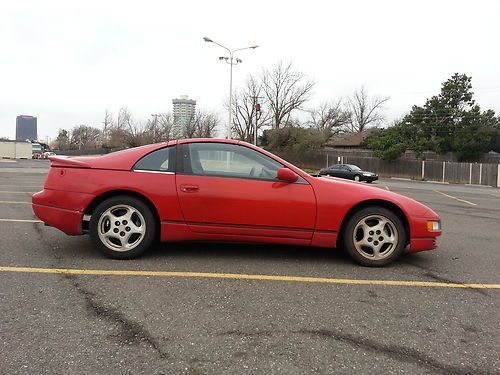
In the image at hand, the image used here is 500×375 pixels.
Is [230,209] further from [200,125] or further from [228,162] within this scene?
[200,125]

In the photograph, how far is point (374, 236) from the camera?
4473mm

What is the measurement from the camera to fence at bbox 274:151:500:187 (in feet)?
119

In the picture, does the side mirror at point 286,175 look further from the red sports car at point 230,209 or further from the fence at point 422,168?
the fence at point 422,168

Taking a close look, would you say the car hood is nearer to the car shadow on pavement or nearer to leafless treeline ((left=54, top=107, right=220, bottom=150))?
the car shadow on pavement

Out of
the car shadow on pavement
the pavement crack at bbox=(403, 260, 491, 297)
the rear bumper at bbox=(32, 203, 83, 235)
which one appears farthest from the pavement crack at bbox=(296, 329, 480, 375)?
the rear bumper at bbox=(32, 203, 83, 235)

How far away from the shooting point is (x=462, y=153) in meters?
42.2

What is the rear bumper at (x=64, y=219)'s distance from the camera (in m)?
4.47

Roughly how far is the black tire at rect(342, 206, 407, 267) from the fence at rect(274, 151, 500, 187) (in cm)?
3639

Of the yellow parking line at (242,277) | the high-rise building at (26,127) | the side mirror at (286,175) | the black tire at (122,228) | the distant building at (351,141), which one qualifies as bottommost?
the yellow parking line at (242,277)

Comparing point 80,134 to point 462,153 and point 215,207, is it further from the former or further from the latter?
point 215,207

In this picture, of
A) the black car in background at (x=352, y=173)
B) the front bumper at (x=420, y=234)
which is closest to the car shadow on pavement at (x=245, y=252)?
the front bumper at (x=420, y=234)

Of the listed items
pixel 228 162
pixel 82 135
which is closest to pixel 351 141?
pixel 228 162

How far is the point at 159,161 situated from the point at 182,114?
63.1m

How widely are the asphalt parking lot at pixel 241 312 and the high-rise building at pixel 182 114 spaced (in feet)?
196
